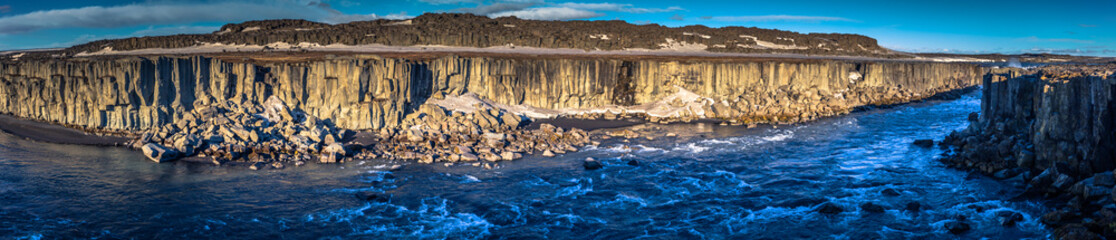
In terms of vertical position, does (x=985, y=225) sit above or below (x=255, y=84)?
below

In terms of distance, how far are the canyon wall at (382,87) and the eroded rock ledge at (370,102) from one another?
0.06 meters

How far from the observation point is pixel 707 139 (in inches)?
1222

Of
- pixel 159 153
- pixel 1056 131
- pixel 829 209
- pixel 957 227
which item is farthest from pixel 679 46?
pixel 957 227

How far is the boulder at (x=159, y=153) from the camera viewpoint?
82.9 ft

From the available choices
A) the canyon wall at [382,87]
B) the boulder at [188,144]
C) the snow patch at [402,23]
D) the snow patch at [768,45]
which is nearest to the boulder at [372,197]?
the boulder at [188,144]

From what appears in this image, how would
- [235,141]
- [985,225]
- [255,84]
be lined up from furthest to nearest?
[255,84] < [235,141] < [985,225]

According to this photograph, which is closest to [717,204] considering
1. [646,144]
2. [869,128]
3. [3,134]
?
[646,144]

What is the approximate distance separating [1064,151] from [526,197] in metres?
16.1

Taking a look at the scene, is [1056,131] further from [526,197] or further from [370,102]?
[370,102]

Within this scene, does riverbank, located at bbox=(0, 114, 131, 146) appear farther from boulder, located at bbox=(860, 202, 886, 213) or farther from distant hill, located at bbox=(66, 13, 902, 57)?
boulder, located at bbox=(860, 202, 886, 213)

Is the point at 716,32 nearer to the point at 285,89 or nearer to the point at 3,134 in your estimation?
the point at 285,89

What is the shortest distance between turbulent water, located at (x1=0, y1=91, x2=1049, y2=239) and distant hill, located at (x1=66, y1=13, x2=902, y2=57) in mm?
37640

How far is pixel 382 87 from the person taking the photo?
109 ft

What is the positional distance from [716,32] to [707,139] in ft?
202
